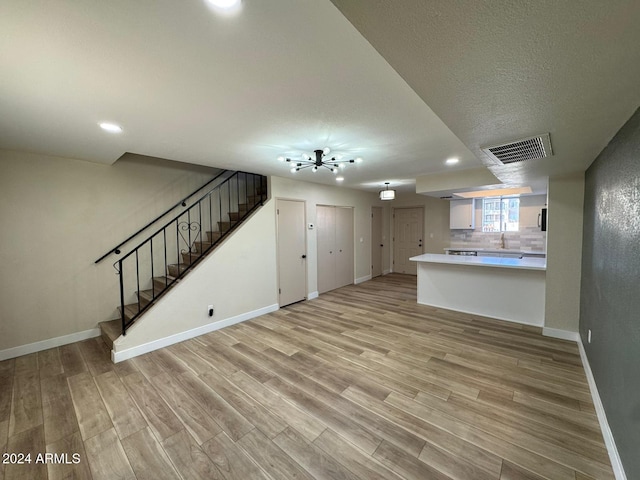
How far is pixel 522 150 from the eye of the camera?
2.31 metres

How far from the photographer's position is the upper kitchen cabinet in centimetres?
655

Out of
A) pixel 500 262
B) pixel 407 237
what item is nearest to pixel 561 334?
pixel 500 262

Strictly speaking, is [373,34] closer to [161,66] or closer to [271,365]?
[161,66]

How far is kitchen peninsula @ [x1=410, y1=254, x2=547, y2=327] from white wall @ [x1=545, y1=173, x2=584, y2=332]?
0.26m

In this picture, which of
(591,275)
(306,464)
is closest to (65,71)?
(306,464)

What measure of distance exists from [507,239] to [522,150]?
16.0ft

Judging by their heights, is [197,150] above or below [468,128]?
above

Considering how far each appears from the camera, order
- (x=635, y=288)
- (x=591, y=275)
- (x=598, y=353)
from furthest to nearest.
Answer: (x=591, y=275) < (x=598, y=353) < (x=635, y=288)

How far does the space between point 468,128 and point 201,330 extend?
159 inches

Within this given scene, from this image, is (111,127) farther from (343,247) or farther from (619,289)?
(343,247)

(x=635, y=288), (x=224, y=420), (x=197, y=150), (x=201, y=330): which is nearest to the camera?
(x=635, y=288)

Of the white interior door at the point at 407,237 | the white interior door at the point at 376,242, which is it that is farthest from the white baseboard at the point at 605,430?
the white interior door at the point at 407,237

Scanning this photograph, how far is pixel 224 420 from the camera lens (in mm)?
2107

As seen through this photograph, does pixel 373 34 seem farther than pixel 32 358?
No
